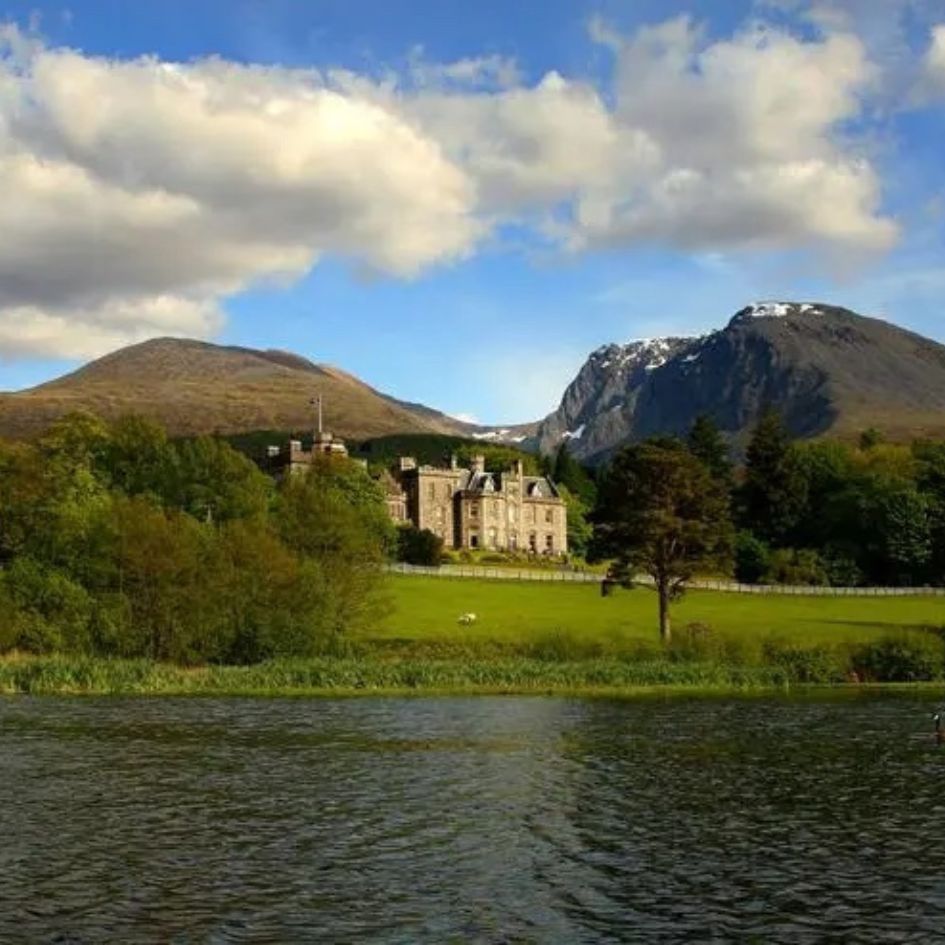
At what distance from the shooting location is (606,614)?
106188mm

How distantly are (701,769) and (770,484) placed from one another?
128 meters

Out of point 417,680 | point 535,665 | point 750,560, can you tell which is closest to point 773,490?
point 750,560

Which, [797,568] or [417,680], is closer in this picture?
[417,680]

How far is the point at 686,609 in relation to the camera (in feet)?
364

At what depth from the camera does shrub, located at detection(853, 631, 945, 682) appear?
7638 cm

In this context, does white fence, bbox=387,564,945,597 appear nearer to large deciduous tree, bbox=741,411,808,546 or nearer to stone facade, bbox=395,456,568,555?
large deciduous tree, bbox=741,411,808,546

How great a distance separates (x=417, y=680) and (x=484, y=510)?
119 meters

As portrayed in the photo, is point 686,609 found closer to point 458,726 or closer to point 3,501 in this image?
point 3,501

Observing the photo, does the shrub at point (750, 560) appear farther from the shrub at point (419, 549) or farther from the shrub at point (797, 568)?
the shrub at point (419, 549)

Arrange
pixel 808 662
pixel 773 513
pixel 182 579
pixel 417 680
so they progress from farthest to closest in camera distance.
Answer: pixel 773 513
pixel 182 579
pixel 808 662
pixel 417 680

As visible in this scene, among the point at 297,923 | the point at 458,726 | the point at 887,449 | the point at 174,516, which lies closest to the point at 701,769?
the point at 458,726

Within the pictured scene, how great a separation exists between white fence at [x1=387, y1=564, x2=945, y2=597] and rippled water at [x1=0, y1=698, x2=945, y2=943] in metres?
79.0

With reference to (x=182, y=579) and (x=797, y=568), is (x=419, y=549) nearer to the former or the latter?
(x=797, y=568)

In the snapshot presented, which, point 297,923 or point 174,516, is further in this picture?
point 174,516
